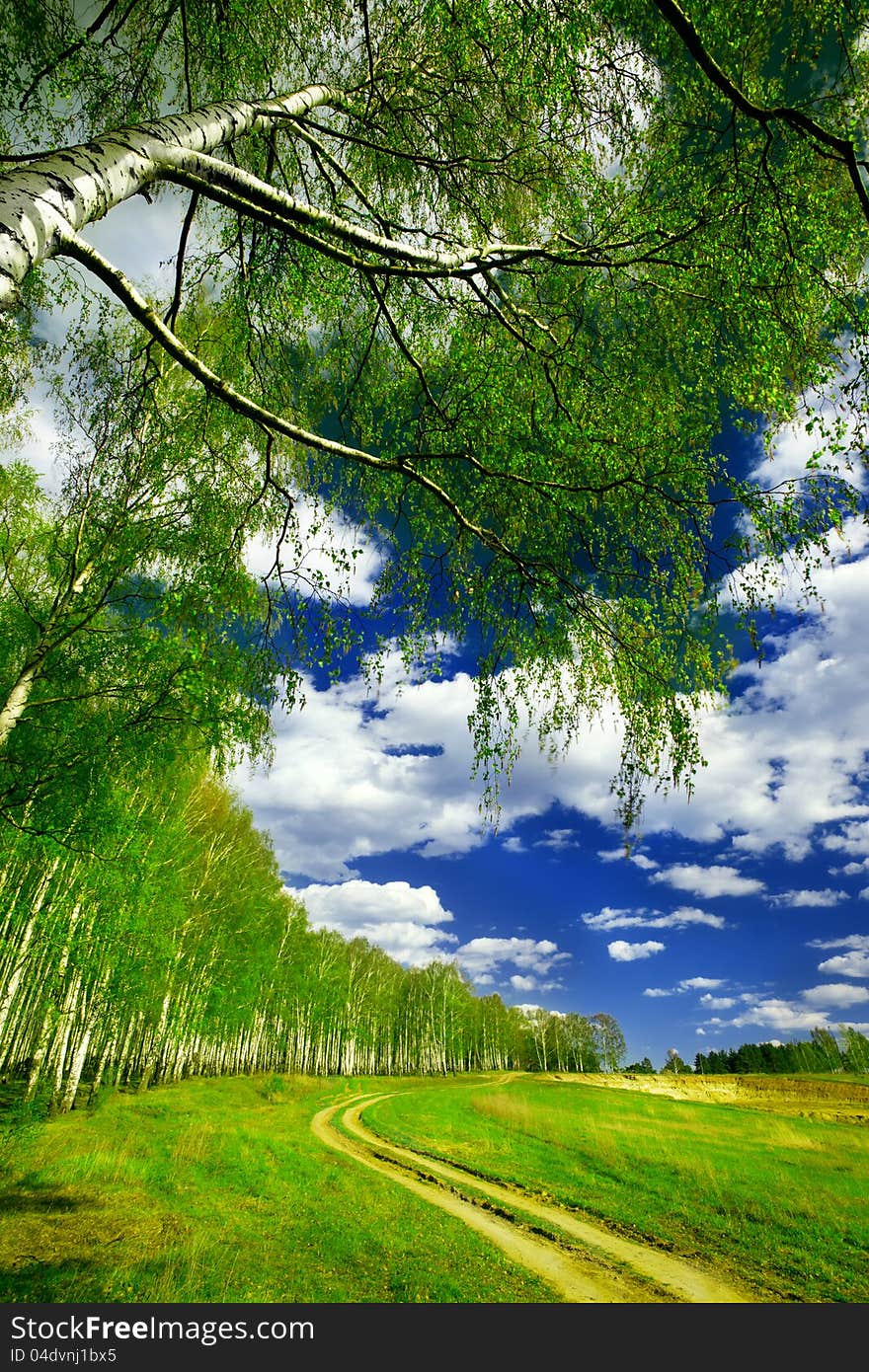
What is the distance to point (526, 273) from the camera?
570 centimetres

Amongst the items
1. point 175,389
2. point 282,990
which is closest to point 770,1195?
point 175,389

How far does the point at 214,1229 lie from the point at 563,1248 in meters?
4.97

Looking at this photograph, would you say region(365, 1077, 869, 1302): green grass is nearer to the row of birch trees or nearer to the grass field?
the grass field

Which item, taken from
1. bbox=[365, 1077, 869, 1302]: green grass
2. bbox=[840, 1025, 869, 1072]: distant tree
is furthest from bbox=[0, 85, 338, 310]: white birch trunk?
bbox=[840, 1025, 869, 1072]: distant tree

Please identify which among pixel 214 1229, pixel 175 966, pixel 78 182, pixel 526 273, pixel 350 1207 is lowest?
pixel 350 1207

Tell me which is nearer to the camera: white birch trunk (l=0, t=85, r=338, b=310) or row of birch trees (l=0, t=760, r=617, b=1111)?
white birch trunk (l=0, t=85, r=338, b=310)

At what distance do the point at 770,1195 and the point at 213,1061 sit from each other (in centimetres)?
3198

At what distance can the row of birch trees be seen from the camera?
11.0 m

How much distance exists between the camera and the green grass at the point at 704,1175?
28.4 feet

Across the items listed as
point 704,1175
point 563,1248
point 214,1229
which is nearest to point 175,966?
point 214,1229

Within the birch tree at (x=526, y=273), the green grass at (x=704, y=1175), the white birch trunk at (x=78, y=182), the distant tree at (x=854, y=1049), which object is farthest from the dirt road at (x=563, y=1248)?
the distant tree at (x=854, y=1049)

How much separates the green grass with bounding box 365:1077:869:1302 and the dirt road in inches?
22.1

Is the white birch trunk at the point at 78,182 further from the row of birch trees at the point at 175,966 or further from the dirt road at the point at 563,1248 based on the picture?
the dirt road at the point at 563,1248

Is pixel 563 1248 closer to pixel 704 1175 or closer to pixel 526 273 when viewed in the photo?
pixel 704 1175
